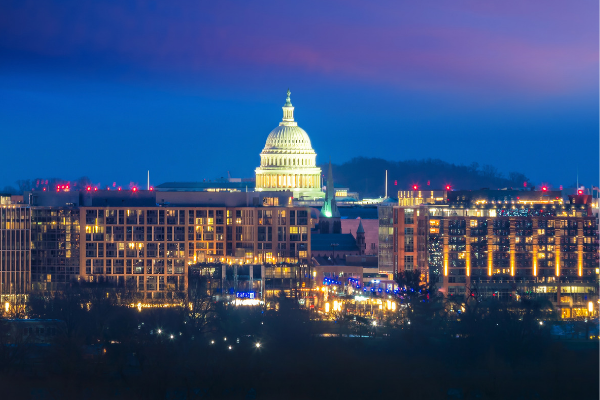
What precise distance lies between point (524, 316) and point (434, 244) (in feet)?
89.1

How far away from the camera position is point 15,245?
502ft

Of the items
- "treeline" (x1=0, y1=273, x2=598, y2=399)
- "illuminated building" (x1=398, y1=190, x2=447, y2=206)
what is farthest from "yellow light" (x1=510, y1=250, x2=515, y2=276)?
"illuminated building" (x1=398, y1=190, x2=447, y2=206)

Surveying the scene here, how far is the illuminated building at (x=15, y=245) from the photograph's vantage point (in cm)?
15150

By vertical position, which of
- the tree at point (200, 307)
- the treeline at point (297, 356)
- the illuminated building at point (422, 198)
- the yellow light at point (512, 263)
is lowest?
the treeline at point (297, 356)

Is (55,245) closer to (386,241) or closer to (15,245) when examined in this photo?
(15,245)

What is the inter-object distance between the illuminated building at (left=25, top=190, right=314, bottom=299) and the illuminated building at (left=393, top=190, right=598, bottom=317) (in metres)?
13.4

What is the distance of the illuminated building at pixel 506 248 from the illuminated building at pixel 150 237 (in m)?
13.4

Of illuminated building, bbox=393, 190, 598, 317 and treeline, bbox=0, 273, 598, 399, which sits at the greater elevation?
illuminated building, bbox=393, 190, 598, 317

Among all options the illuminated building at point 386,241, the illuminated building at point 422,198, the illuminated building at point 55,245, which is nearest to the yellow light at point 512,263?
the illuminated building at point 386,241

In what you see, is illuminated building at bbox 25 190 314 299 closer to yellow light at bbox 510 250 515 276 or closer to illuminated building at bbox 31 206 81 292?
illuminated building at bbox 31 206 81 292

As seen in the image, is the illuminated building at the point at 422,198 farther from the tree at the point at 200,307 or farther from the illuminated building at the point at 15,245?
the illuminated building at the point at 15,245

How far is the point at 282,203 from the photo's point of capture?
172m

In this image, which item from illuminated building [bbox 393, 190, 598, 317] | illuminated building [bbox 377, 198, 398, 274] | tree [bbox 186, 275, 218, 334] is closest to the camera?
tree [bbox 186, 275, 218, 334]

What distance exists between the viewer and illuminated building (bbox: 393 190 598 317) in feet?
457
